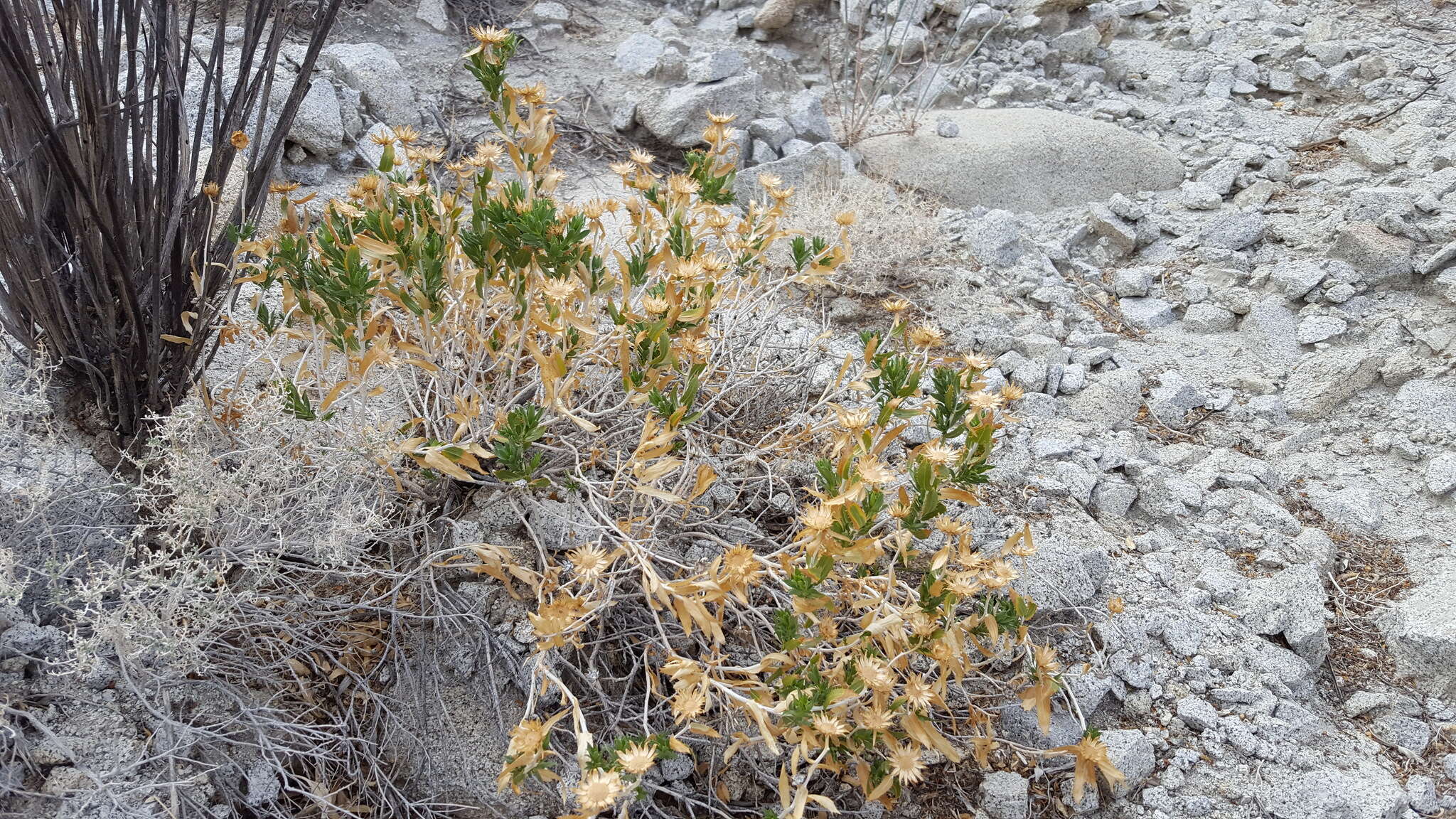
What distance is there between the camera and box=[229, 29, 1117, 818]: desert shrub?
1562 millimetres

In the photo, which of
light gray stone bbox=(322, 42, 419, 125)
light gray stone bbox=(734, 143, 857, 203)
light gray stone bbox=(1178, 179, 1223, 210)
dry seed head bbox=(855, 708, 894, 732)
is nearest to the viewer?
dry seed head bbox=(855, 708, 894, 732)

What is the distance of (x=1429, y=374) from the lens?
280 cm

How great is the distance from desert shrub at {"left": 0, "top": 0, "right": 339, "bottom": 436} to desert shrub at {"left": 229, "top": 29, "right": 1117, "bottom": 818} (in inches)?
8.9

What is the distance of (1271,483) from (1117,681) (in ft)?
3.13

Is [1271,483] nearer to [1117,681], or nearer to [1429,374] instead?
[1429,374]

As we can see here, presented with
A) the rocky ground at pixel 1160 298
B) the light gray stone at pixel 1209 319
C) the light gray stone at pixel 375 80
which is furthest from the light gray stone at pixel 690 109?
the light gray stone at pixel 1209 319

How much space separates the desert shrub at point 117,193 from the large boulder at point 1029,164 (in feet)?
9.59

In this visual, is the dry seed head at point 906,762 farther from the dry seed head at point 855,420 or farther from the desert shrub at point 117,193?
the desert shrub at point 117,193

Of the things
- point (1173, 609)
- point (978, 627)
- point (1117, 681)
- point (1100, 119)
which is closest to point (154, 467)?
point (978, 627)

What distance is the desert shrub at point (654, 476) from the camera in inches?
61.5

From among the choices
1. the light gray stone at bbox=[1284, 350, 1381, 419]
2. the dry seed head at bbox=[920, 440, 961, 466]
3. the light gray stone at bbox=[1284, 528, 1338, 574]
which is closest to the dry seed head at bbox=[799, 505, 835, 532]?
the dry seed head at bbox=[920, 440, 961, 466]

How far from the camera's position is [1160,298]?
348cm

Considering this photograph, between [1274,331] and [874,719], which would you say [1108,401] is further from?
[874,719]

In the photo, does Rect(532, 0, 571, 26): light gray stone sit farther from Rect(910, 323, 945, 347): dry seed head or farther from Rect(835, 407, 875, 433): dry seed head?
Rect(835, 407, 875, 433): dry seed head
